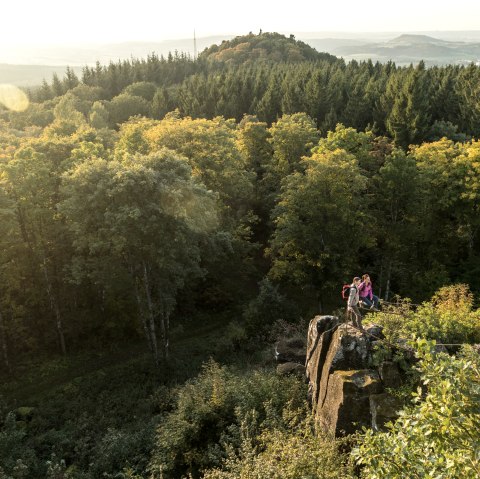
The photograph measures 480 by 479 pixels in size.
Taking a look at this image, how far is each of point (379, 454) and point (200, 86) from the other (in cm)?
8713

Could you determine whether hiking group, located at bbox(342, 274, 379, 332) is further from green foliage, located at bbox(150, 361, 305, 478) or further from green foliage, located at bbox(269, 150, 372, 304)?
green foliage, located at bbox(269, 150, 372, 304)

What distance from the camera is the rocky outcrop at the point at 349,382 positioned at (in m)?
15.0

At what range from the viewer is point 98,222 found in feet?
82.2

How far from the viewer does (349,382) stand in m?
15.3

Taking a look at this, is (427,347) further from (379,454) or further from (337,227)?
(337,227)

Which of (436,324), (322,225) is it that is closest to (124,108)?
(322,225)

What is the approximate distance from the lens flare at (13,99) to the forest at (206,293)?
4639cm

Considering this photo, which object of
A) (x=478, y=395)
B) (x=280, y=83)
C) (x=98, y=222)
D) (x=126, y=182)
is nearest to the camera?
(x=478, y=395)

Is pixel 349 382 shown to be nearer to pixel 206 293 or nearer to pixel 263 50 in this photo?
pixel 206 293

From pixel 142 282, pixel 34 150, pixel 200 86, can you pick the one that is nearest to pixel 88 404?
pixel 142 282

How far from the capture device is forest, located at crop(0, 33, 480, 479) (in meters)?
14.4

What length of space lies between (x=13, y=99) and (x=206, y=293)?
3142 inches

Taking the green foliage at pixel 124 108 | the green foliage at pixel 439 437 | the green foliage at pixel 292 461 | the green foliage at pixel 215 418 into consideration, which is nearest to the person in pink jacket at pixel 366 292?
the green foliage at pixel 215 418

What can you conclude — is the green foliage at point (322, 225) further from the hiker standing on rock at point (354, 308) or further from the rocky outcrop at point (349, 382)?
the rocky outcrop at point (349, 382)
